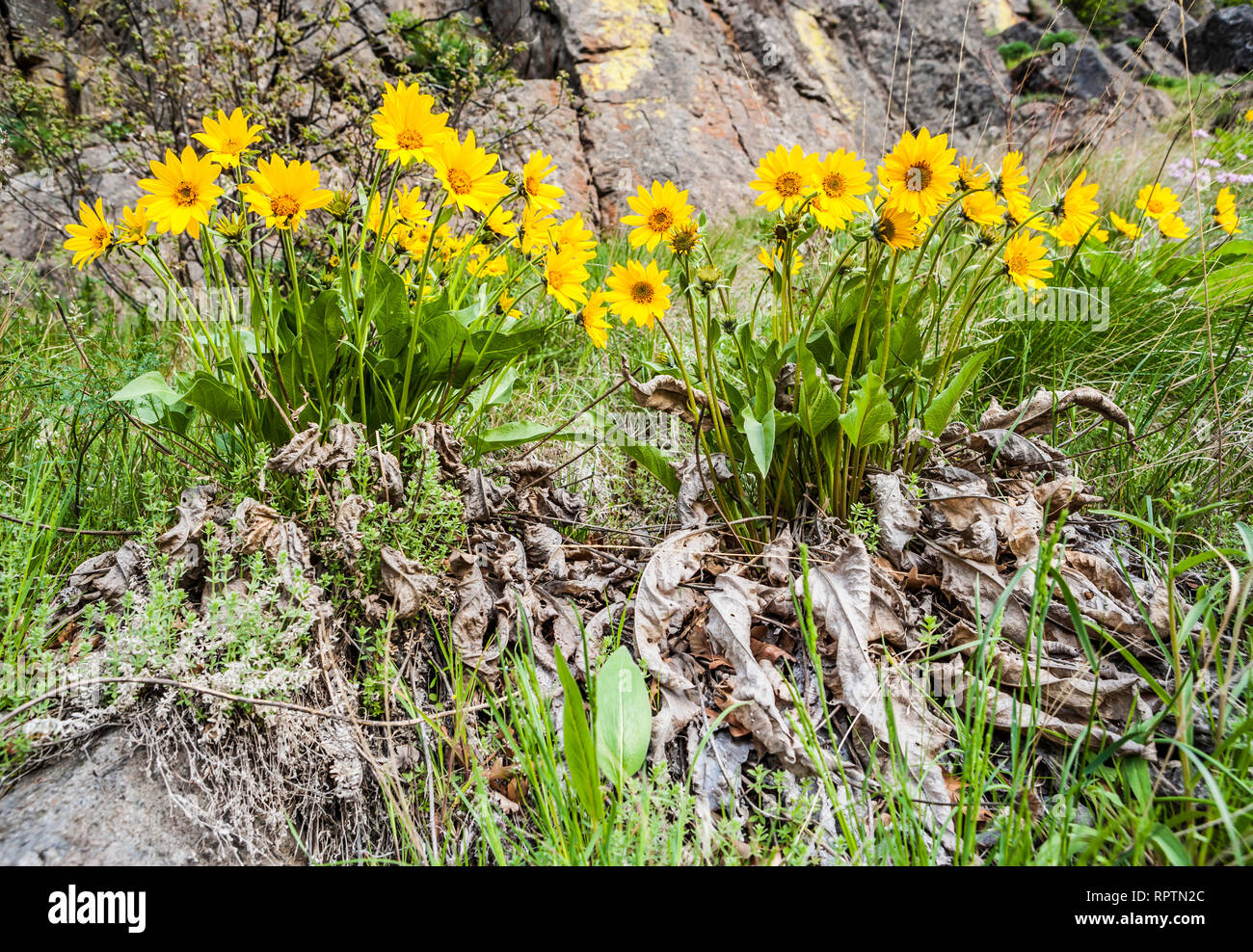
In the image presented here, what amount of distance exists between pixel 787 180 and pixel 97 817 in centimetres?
140

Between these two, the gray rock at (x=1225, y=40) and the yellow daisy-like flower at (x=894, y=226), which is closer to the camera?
the yellow daisy-like flower at (x=894, y=226)

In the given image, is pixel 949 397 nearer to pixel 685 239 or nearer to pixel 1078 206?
pixel 1078 206

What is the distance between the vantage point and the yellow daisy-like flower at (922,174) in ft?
3.74

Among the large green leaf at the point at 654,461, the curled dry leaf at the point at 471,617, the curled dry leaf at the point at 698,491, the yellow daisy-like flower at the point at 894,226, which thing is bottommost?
the curled dry leaf at the point at 471,617

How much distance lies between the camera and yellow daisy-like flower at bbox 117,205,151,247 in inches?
45.2

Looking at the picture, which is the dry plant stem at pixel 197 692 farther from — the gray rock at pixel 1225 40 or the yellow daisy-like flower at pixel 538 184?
the gray rock at pixel 1225 40

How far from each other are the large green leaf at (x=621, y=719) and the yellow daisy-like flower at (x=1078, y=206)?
1153 mm

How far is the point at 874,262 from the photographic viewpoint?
3.97ft

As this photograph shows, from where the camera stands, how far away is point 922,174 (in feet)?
3.78

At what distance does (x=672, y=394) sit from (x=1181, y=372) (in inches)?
60.1

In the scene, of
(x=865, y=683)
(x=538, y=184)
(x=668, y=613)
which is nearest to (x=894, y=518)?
(x=865, y=683)

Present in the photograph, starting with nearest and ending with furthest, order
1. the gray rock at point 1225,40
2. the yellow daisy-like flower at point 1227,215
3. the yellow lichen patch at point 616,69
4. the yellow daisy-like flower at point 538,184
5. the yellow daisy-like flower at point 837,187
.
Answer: the yellow daisy-like flower at point 837,187 < the yellow daisy-like flower at point 538,184 < the yellow daisy-like flower at point 1227,215 < the yellow lichen patch at point 616,69 < the gray rock at point 1225,40

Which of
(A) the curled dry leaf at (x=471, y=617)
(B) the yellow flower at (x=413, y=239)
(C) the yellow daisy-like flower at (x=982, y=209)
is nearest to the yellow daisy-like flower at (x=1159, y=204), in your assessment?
(C) the yellow daisy-like flower at (x=982, y=209)
